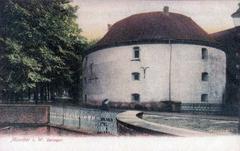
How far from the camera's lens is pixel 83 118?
13.4 feet

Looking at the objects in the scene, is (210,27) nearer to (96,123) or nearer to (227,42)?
(227,42)

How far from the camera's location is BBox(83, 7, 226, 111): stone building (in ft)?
12.5

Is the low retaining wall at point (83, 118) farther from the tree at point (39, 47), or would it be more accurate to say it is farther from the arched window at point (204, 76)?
the arched window at point (204, 76)

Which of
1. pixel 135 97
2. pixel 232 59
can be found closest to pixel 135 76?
pixel 135 97

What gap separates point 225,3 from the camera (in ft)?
Result: 10.7

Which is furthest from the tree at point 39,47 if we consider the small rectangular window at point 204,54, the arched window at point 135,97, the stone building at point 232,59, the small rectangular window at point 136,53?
the small rectangular window at point 204,54

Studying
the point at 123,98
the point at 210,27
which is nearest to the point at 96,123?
the point at 123,98

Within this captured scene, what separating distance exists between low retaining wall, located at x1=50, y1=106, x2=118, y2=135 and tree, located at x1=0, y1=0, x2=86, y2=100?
0.24 meters

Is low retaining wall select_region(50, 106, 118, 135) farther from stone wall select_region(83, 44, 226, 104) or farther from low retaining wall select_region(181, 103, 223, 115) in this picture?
low retaining wall select_region(181, 103, 223, 115)

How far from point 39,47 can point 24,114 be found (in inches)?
28.9

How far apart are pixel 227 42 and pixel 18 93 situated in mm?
2000

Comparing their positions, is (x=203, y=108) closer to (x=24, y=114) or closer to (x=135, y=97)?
(x=135, y=97)

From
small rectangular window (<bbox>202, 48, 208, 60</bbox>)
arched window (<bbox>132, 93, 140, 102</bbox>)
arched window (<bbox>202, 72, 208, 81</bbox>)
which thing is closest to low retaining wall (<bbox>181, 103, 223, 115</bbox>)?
arched window (<bbox>202, 72, 208, 81</bbox>)

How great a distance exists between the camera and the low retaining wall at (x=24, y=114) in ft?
11.9
